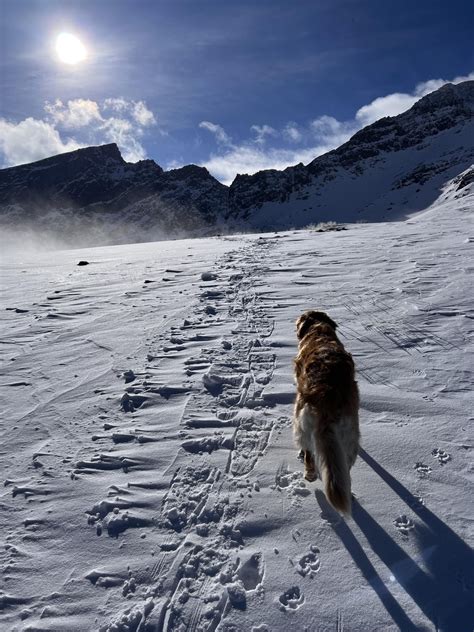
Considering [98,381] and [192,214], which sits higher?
[192,214]

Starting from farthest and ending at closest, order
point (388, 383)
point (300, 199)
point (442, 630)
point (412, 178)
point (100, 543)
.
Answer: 1. point (300, 199)
2. point (412, 178)
3. point (388, 383)
4. point (100, 543)
5. point (442, 630)

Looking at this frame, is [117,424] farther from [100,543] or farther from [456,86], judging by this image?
[456,86]

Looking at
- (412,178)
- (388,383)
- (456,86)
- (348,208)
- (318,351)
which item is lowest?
(388,383)

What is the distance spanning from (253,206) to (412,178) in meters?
45.9

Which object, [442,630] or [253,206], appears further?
[253,206]

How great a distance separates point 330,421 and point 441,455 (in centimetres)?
127

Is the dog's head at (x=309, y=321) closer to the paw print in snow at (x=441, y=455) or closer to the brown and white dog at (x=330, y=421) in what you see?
the brown and white dog at (x=330, y=421)

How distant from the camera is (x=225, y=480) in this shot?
3.27 m

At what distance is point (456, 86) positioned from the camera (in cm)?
13675

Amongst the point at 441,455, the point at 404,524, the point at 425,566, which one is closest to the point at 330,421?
the point at 404,524

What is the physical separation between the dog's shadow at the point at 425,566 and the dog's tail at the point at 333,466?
0.40 metres

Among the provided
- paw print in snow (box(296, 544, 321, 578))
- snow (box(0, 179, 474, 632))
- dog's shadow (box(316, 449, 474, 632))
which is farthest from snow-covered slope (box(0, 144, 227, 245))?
paw print in snow (box(296, 544, 321, 578))

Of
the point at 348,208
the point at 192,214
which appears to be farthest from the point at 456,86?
the point at 192,214

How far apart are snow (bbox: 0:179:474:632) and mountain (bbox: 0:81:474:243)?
207 feet
